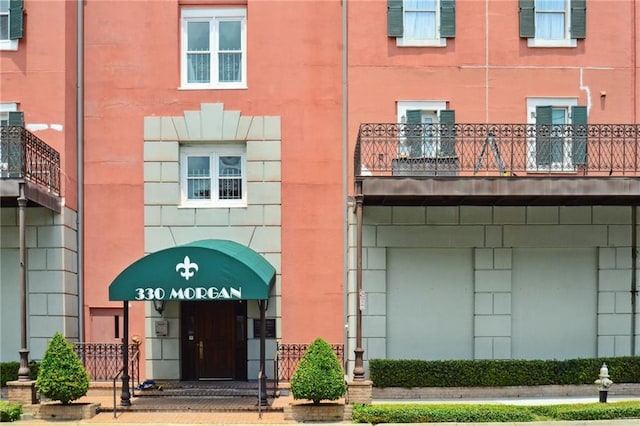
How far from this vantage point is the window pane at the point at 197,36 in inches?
763

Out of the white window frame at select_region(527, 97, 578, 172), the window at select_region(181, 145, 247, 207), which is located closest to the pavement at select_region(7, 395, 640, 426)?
the window at select_region(181, 145, 247, 207)

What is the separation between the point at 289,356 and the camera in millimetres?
18562

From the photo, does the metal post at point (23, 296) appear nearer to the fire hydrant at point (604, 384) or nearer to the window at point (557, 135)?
the window at point (557, 135)

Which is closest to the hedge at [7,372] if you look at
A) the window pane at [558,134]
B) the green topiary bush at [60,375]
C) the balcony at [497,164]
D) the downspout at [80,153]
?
the downspout at [80,153]

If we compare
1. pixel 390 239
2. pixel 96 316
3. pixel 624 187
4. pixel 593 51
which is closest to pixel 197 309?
pixel 96 316

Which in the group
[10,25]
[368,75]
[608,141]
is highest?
[10,25]

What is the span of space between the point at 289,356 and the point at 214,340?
6.72 feet

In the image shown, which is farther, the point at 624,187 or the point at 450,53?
the point at 450,53

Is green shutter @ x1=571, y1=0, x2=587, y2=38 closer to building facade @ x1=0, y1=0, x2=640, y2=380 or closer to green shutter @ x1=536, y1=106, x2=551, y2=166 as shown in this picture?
building facade @ x1=0, y1=0, x2=640, y2=380

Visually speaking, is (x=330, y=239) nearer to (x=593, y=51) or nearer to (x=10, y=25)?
(x=593, y=51)

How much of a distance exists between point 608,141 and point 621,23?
308 centimetres

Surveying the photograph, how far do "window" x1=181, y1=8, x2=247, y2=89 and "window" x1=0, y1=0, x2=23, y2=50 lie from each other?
156 inches

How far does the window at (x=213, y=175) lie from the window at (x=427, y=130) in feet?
13.8

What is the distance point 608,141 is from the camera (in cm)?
1834
